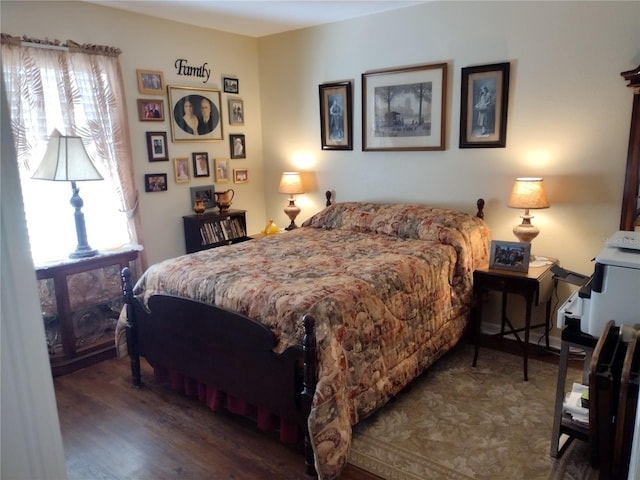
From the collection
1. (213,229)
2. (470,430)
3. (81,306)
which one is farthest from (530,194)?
(81,306)

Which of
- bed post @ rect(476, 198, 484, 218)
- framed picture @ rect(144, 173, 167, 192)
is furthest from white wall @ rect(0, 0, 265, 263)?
bed post @ rect(476, 198, 484, 218)

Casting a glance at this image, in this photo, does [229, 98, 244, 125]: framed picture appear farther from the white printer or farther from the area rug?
the white printer

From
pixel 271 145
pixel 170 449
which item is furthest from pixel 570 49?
pixel 170 449

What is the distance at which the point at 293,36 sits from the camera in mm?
4266

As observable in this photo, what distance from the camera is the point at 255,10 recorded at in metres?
3.60

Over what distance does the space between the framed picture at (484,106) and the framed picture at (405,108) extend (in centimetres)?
17

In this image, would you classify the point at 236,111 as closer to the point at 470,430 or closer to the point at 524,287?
the point at 524,287

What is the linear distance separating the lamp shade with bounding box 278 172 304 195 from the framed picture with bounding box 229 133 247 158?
0.61 m

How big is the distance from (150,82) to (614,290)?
11.7 feet

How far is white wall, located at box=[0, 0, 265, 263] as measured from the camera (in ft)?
10.2

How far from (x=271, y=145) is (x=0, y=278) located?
4291 millimetres

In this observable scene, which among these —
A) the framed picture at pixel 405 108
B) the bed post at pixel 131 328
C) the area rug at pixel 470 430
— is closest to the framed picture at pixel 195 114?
the framed picture at pixel 405 108

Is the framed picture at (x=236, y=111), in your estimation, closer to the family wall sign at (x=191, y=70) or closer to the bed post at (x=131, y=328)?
the family wall sign at (x=191, y=70)

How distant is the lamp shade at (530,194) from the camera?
298 cm
